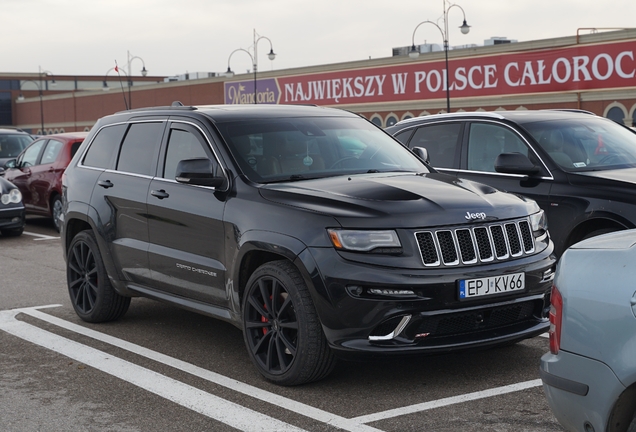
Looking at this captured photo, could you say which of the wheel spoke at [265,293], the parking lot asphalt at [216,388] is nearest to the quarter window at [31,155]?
the parking lot asphalt at [216,388]

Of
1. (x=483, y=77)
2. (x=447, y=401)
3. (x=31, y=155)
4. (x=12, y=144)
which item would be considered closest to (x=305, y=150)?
(x=447, y=401)

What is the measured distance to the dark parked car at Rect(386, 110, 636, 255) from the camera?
24.5 ft

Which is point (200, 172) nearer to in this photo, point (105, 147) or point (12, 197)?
point (105, 147)

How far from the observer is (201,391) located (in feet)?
18.0

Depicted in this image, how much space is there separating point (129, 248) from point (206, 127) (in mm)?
1238

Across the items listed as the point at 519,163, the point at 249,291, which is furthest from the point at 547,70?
the point at 249,291

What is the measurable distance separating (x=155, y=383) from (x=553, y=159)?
415cm

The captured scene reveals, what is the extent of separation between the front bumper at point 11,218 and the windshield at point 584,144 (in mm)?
9137

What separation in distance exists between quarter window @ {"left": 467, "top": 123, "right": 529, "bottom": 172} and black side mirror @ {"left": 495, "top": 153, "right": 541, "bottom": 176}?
0.46 m

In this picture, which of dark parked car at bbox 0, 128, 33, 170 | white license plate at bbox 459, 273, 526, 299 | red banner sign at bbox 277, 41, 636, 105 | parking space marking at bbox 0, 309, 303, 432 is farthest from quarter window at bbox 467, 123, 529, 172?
red banner sign at bbox 277, 41, 636, 105

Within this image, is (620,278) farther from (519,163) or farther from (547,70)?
(547,70)

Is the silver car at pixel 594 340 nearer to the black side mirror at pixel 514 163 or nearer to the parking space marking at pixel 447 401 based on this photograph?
the parking space marking at pixel 447 401

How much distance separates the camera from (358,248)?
516 centimetres

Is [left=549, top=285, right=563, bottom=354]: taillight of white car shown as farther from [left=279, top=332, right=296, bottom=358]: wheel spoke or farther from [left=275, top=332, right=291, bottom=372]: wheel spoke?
[left=275, top=332, right=291, bottom=372]: wheel spoke
